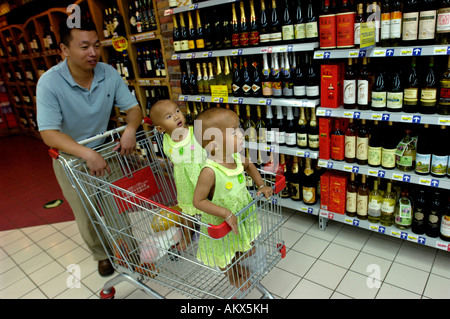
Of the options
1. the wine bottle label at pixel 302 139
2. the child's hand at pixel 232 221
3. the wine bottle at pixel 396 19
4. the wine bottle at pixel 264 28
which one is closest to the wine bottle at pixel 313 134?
the wine bottle label at pixel 302 139

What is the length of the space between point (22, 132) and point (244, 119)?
7.23 metres

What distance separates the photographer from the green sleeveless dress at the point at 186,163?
6.58 ft

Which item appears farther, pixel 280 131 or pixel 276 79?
pixel 280 131

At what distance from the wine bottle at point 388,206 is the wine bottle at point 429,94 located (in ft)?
1.96

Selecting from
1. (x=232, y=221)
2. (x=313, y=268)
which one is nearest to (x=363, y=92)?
(x=313, y=268)

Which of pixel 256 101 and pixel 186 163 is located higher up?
pixel 256 101

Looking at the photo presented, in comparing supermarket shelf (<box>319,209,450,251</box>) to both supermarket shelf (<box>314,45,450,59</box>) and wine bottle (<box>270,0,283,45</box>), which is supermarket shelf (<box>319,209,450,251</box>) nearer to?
supermarket shelf (<box>314,45,450,59</box>)

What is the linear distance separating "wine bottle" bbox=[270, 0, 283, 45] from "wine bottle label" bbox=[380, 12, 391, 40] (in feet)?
2.48

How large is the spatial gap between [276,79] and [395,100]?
1005 mm

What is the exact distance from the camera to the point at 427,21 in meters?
1.98

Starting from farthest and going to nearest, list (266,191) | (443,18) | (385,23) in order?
(385,23)
(443,18)
(266,191)

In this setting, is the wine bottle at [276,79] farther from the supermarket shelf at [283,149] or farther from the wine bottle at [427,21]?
the wine bottle at [427,21]

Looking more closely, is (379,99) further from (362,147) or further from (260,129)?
(260,129)

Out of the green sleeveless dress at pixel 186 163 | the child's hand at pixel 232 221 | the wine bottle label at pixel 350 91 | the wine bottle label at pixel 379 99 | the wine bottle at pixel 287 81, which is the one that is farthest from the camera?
the wine bottle at pixel 287 81
